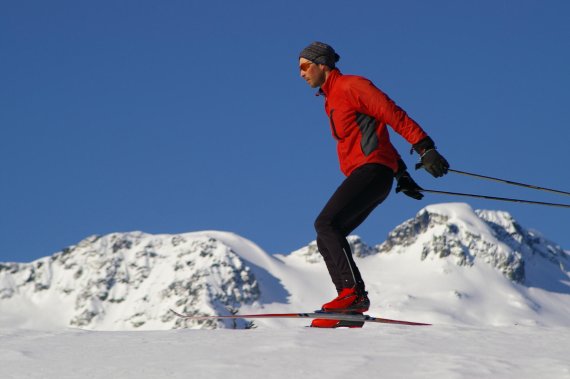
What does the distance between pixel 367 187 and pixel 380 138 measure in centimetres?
41

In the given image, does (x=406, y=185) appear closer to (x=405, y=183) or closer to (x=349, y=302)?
(x=405, y=183)

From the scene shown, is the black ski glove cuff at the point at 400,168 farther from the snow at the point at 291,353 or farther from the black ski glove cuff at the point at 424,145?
the snow at the point at 291,353

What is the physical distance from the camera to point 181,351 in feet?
21.3

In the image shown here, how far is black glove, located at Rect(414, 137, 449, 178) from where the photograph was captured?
7160 mm

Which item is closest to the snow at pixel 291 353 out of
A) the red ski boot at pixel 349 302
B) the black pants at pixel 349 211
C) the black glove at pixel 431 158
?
the red ski boot at pixel 349 302

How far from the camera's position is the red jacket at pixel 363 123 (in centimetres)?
725

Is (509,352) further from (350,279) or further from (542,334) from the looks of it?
(350,279)

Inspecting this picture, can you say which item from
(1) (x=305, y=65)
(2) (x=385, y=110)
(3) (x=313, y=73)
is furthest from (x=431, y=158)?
(1) (x=305, y=65)

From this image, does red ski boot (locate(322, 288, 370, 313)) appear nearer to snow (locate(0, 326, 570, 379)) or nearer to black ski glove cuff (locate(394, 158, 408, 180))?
snow (locate(0, 326, 570, 379))

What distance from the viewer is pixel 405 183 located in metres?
7.76

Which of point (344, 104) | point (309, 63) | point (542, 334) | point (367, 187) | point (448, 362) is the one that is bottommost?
point (448, 362)

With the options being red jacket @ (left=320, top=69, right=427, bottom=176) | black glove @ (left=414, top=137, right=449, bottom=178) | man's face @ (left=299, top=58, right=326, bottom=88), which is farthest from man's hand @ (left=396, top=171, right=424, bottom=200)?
man's face @ (left=299, top=58, right=326, bottom=88)

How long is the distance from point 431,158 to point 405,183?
2.11 ft

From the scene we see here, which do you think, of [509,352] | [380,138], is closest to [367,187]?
[380,138]
